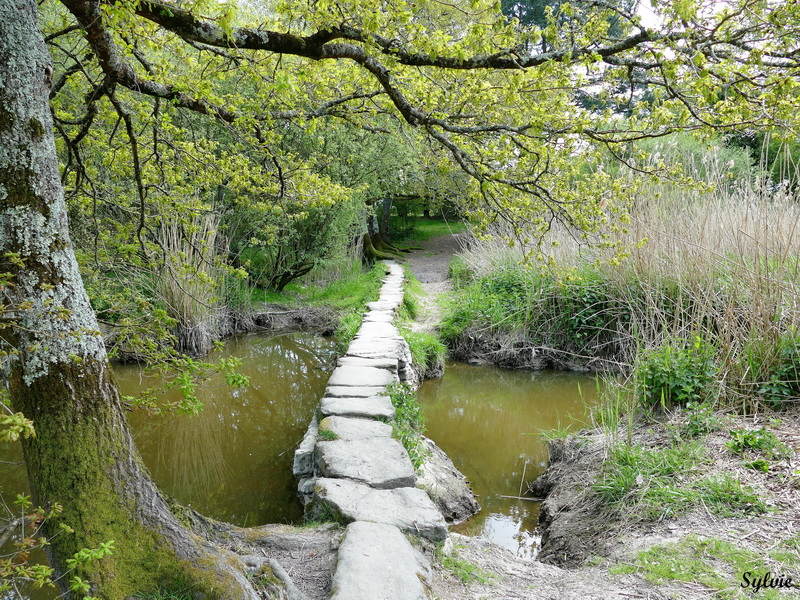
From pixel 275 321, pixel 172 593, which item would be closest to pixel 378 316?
pixel 275 321

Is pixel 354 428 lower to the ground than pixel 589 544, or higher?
higher

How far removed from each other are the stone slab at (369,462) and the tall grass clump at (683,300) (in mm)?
1335

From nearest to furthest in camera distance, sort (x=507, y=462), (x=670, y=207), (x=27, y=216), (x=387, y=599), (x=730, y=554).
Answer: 1. (x=27, y=216)
2. (x=387, y=599)
3. (x=730, y=554)
4. (x=507, y=462)
5. (x=670, y=207)

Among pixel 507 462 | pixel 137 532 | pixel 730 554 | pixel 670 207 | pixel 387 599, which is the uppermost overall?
pixel 670 207

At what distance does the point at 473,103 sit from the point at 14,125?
213 cm

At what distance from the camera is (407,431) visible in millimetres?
3629

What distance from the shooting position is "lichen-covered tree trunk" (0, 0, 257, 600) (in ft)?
5.29

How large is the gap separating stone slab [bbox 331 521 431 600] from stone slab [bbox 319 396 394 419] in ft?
4.37

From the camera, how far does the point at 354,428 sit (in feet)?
11.3

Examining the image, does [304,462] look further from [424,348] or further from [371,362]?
[424,348]

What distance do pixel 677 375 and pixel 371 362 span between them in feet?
8.27

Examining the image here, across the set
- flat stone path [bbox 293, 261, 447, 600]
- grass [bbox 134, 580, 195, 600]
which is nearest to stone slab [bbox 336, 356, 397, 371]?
flat stone path [bbox 293, 261, 447, 600]

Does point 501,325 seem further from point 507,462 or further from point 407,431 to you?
point 407,431

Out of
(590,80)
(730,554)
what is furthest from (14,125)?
(730,554)
